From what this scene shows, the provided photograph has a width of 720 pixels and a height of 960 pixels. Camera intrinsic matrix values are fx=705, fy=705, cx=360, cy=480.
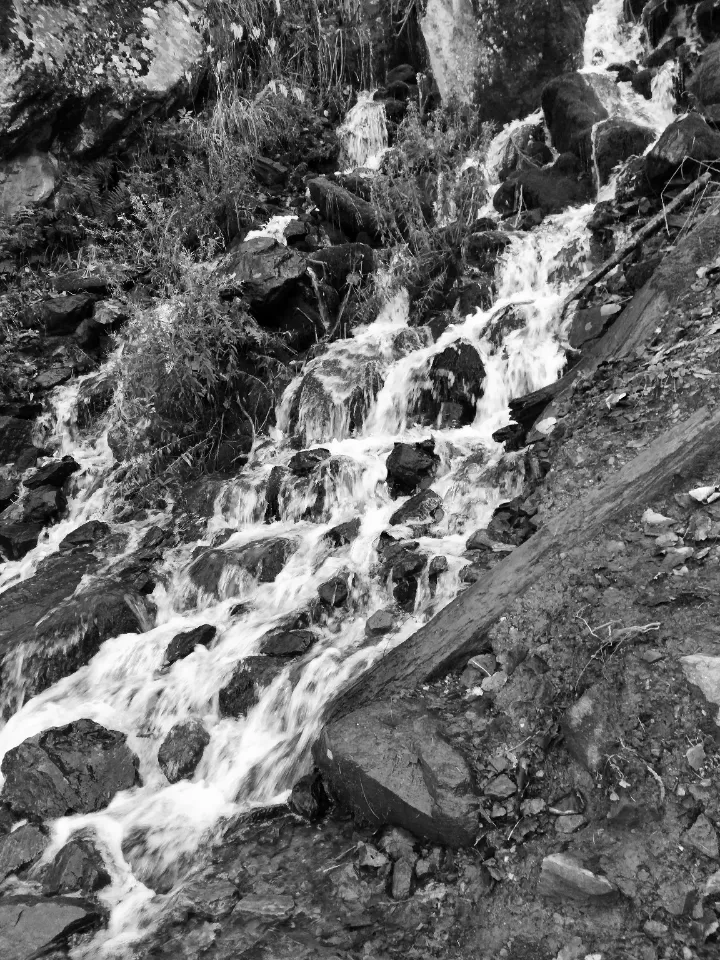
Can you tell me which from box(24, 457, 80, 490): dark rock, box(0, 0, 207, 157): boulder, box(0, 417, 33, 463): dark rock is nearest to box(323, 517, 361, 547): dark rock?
box(24, 457, 80, 490): dark rock

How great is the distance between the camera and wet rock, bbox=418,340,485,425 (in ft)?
24.5

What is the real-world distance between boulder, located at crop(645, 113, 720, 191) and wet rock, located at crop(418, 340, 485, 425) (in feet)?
9.85

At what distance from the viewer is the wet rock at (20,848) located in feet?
13.2

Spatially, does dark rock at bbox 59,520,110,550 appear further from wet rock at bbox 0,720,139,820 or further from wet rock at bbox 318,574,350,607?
wet rock at bbox 318,574,350,607

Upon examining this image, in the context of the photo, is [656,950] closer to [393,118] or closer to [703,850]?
[703,850]

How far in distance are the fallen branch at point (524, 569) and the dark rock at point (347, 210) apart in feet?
25.4

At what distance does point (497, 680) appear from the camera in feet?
11.0

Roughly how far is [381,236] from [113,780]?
8532 millimetres

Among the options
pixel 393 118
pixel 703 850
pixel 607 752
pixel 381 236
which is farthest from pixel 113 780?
pixel 393 118

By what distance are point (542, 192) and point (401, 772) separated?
30.0 ft

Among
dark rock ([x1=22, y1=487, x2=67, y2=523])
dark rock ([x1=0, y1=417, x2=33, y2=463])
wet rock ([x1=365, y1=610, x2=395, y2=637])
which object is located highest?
dark rock ([x1=0, y1=417, x2=33, y2=463])

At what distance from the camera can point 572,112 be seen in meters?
10.9

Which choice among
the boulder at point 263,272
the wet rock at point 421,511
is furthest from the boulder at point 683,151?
the wet rock at point 421,511

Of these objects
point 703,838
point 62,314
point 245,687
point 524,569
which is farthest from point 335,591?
point 62,314
